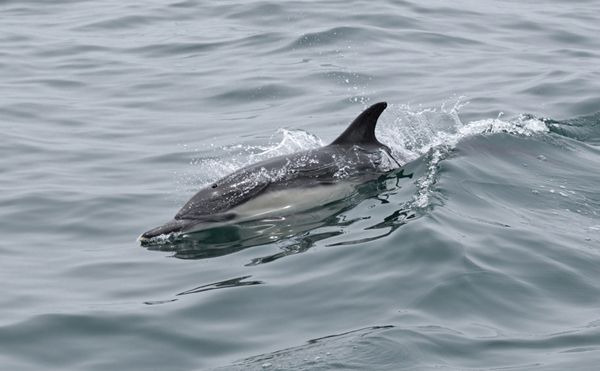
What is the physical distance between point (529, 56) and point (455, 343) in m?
12.2

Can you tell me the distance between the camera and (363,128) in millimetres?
11992

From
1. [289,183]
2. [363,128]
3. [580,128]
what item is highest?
[363,128]

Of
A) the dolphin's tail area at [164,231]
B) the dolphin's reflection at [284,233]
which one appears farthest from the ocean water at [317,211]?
the dolphin's tail area at [164,231]

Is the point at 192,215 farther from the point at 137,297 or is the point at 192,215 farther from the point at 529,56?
the point at 529,56

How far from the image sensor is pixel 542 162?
13.1 meters

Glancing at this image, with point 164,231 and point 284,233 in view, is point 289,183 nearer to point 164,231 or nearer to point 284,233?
point 284,233

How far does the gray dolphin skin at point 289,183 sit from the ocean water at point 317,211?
178 mm

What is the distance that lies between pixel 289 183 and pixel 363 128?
1.04 m

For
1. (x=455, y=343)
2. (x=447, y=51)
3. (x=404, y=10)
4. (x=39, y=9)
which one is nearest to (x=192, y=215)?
(x=455, y=343)

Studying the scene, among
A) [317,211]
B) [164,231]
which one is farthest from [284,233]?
[164,231]

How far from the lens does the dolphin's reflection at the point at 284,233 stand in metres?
10.7

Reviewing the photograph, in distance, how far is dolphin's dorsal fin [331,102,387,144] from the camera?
11.8m

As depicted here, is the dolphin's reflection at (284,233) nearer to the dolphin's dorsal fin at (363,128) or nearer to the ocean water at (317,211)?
the ocean water at (317,211)

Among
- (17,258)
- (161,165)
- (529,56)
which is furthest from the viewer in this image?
(529,56)
